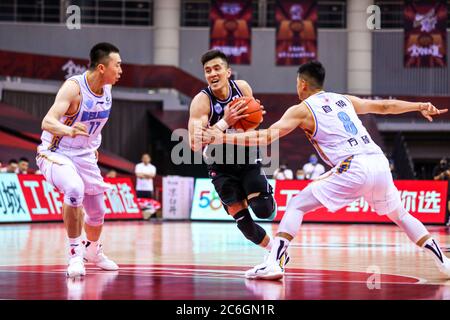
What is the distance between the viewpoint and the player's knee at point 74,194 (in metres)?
7.58

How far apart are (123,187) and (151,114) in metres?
8.36

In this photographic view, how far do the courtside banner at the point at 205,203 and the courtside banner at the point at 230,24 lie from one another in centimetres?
1090

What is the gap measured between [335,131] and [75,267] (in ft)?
8.86

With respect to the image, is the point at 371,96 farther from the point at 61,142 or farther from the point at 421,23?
the point at 61,142

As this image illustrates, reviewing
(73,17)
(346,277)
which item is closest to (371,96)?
(73,17)

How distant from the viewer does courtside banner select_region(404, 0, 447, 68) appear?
103 ft

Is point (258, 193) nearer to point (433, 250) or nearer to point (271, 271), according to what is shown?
point (271, 271)

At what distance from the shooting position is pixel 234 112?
7527 millimetres

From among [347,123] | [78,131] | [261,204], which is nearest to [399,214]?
[347,123]

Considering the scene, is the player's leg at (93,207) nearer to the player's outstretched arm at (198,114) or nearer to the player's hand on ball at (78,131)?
the player's hand on ball at (78,131)

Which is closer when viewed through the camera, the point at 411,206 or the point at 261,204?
the point at 261,204

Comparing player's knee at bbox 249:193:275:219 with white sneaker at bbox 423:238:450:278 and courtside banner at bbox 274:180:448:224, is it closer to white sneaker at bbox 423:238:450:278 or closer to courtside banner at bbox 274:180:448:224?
white sneaker at bbox 423:238:450:278

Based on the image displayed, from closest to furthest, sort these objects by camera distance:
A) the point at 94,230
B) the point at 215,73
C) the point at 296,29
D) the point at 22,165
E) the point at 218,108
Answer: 1. the point at 215,73
2. the point at 218,108
3. the point at 94,230
4. the point at 22,165
5. the point at 296,29

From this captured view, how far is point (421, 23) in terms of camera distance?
31.5 meters
